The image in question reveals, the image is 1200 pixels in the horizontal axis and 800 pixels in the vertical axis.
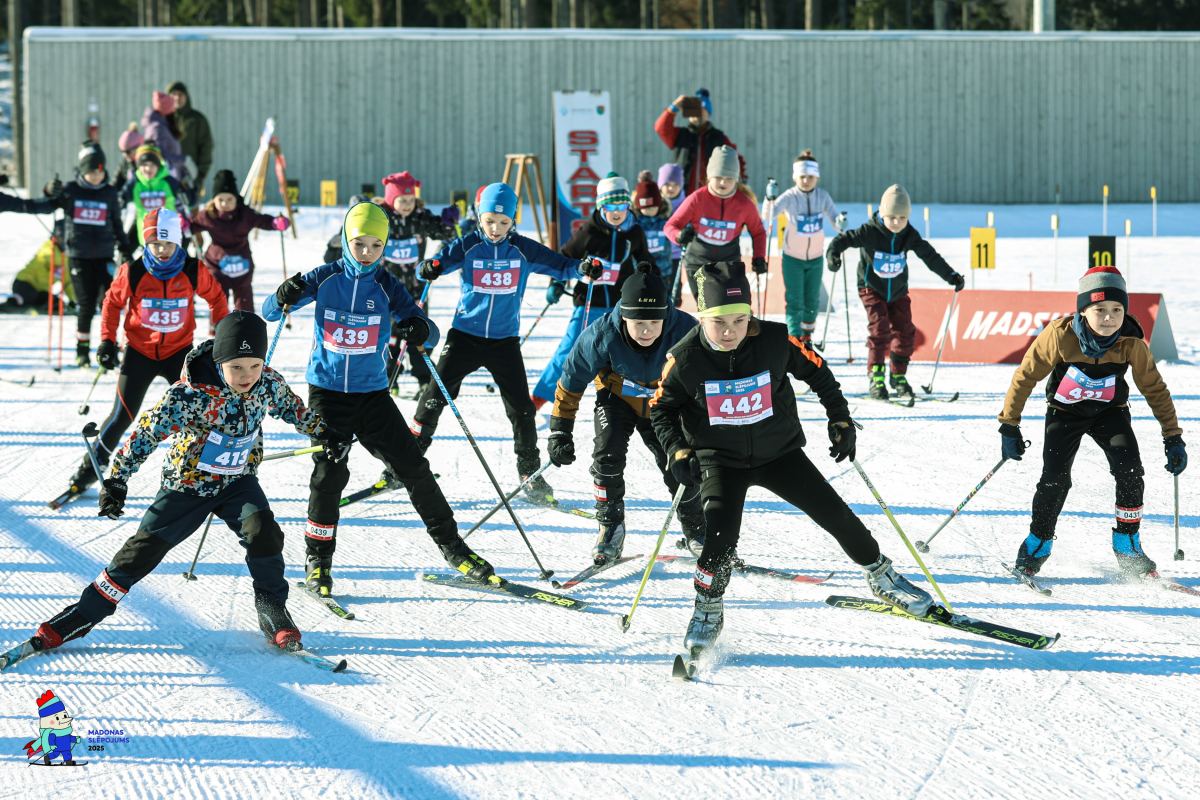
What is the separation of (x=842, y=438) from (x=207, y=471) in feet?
7.44

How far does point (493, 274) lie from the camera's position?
20.1ft

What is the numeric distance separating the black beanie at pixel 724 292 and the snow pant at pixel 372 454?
148cm

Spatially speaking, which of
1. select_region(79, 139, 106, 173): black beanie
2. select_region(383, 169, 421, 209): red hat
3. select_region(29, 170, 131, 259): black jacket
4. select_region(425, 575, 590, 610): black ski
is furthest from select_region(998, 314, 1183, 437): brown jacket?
select_region(79, 139, 106, 173): black beanie

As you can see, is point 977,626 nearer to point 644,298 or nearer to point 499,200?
point 644,298

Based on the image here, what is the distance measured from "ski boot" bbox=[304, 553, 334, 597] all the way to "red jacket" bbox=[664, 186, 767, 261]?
15.7 ft

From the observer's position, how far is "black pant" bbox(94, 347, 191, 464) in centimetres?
594

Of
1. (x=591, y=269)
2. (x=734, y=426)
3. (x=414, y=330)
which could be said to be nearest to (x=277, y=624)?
(x=414, y=330)

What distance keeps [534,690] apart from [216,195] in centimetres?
648

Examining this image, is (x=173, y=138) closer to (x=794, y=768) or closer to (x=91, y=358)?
(x=91, y=358)

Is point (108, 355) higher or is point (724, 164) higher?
point (724, 164)

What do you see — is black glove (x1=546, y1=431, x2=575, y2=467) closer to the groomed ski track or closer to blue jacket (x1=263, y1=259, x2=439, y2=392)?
the groomed ski track

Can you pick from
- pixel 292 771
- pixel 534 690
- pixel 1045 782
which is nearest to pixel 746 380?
pixel 534 690

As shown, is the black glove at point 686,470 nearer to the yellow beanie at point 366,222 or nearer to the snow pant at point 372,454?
the snow pant at point 372,454

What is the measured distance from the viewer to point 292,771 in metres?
3.24
